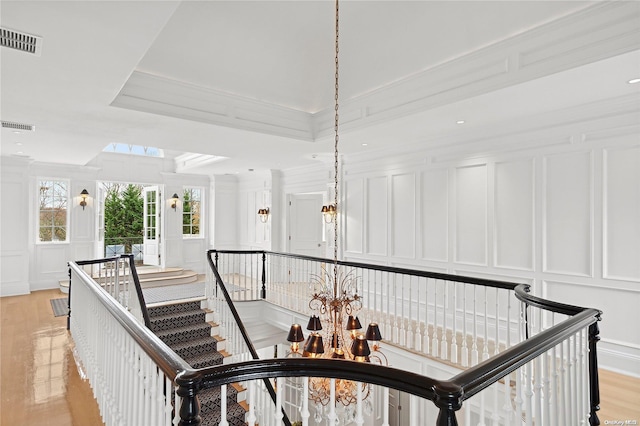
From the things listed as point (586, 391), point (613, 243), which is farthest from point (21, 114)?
point (613, 243)

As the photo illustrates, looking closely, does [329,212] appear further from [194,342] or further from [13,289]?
[13,289]

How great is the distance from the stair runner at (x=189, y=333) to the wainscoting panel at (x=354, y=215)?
306 cm

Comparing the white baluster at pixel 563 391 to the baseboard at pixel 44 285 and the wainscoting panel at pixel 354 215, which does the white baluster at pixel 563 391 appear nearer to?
the wainscoting panel at pixel 354 215

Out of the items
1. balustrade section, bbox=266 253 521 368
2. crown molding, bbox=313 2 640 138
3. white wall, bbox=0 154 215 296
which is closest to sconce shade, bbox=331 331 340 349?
balustrade section, bbox=266 253 521 368

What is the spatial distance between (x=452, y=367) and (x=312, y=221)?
238 inches

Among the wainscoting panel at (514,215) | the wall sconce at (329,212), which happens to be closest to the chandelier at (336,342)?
the wainscoting panel at (514,215)

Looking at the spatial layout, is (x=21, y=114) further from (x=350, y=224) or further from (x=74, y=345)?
(x=350, y=224)

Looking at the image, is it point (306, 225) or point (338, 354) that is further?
point (306, 225)

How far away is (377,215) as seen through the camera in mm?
6867

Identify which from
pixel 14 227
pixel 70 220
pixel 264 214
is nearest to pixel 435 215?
pixel 264 214

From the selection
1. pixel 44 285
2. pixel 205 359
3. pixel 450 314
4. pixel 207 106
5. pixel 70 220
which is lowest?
pixel 205 359

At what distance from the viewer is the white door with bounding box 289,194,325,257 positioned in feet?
31.3

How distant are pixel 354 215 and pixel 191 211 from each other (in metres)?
5.86

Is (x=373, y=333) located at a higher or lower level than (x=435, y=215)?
lower
